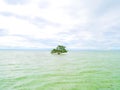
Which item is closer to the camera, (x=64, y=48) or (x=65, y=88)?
(x=65, y=88)

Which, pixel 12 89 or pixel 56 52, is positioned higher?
pixel 56 52

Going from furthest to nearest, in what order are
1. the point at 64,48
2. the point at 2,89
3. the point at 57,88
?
the point at 64,48 → the point at 57,88 → the point at 2,89

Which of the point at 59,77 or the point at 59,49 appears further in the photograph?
the point at 59,49

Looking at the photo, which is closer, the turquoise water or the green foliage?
the turquoise water

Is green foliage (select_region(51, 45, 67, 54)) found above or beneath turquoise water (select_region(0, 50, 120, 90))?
above

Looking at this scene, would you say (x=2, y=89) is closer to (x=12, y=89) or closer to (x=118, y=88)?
(x=12, y=89)

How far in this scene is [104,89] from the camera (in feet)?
41.7

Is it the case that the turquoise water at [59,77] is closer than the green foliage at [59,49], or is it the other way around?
the turquoise water at [59,77]

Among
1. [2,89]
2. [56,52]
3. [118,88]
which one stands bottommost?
[118,88]

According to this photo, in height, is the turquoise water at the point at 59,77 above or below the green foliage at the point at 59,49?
below

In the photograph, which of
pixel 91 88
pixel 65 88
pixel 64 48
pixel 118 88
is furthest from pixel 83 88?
pixel 64 48

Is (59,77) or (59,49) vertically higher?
(59,49)

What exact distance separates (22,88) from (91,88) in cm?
607

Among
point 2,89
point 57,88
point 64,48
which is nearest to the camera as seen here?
point 2,89
